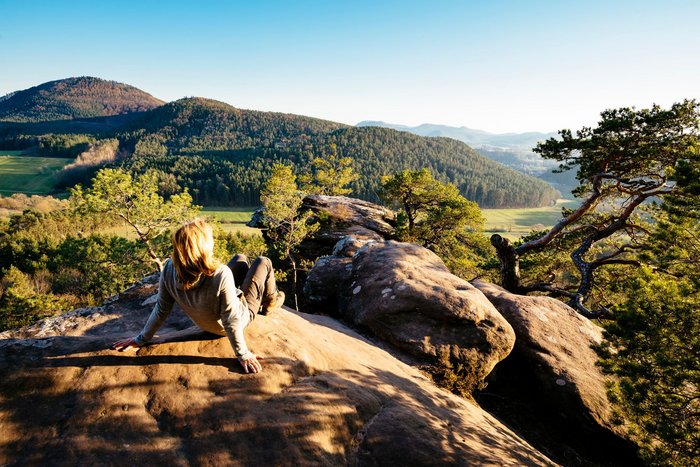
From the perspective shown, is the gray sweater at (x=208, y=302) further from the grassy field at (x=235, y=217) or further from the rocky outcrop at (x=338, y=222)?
the grassy field at (x=235, y=217)

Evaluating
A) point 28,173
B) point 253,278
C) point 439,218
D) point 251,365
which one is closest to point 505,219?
point 439,218

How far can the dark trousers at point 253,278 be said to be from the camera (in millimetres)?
5621

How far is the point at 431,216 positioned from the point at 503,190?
165670 millimetres

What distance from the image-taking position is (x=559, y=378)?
29.1 ft

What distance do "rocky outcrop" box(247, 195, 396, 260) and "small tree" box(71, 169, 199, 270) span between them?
24.9 feet

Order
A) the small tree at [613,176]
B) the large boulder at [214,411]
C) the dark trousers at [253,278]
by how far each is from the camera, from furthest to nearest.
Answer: the small tree at [613,176]
the dark trousers at [253,278]
the large boulder at [214,411]

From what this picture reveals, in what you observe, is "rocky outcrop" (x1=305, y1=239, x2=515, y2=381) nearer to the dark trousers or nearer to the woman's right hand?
the dark trousers

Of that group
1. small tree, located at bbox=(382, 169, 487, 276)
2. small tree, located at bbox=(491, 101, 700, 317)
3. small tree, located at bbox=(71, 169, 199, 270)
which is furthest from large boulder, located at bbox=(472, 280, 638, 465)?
small tree, located at bbox=(71, 169, 199, 270)

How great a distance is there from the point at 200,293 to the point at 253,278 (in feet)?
4.39

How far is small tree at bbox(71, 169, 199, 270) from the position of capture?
57.0 feet

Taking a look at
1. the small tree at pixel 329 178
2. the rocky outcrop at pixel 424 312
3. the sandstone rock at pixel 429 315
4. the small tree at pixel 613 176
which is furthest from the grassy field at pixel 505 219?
the sandstone rock at pixel 429 315

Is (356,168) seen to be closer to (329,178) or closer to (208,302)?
(329,178)

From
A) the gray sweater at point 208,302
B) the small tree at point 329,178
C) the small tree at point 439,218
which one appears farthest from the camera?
the small tree at point 329,178

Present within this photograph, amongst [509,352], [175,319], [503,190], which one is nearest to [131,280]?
[175,319]
